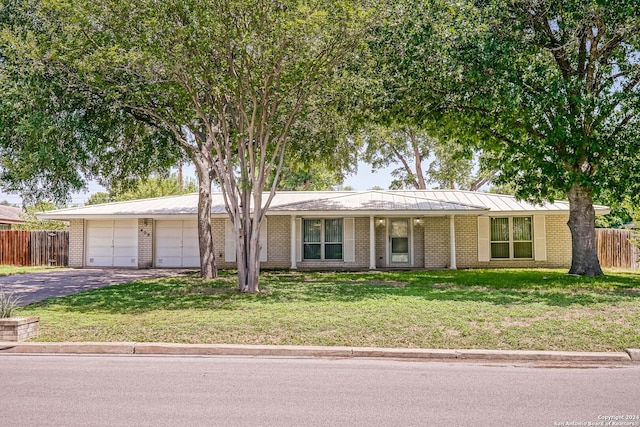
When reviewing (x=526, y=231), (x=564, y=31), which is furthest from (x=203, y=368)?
(x=526, y=231)

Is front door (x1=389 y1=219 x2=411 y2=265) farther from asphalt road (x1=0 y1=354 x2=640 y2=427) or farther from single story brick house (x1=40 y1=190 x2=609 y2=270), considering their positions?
asphalt road (x1=0 y1=354 x2=640 y2=427)

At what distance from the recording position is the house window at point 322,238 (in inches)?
850

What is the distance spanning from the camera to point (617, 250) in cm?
2222

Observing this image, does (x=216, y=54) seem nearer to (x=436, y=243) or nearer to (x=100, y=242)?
(x=436, y=243)

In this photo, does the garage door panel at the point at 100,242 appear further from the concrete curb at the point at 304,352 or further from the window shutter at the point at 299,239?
the concrete curb at the point at 304,352

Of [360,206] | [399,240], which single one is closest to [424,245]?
[399,240]

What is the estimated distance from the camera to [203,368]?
6.68m

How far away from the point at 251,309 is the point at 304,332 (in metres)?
2.06

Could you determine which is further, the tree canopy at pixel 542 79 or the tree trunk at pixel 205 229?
the tree trunk at pixel 205 229

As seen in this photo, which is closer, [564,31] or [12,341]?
[12,341]

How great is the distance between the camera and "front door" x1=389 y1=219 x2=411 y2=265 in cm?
2142

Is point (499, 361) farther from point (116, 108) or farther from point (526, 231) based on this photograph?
point (526, 231)

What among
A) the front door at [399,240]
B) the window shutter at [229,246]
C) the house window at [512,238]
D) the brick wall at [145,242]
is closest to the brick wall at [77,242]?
the brick wall at [145,242]

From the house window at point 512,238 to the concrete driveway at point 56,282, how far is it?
47.0 feet
